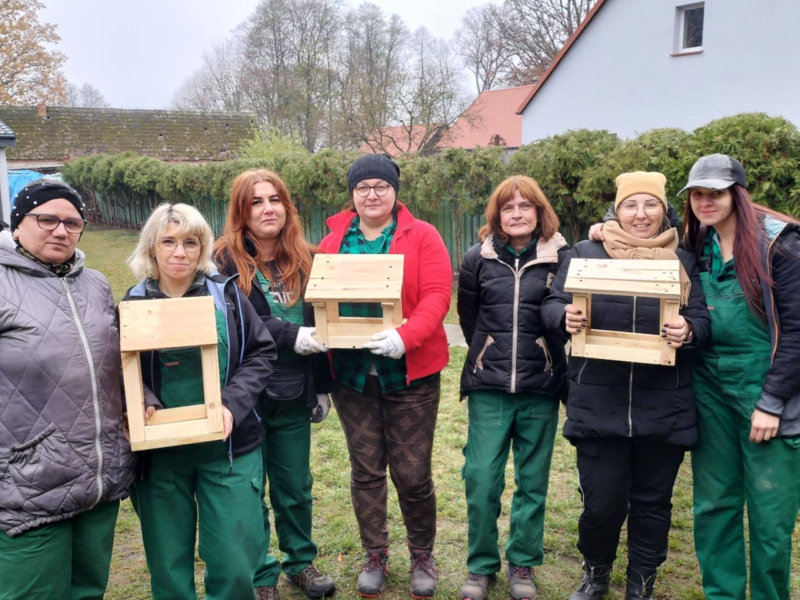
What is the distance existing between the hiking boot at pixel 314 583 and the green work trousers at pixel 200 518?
0.69 m

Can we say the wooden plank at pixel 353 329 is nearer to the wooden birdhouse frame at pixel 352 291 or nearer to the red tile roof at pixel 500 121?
the wooden birdhouse frame at pixel 352 291

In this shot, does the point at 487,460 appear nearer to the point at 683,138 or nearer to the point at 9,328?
the point at 9,328

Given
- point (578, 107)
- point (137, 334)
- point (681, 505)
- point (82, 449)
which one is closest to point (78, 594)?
point (82, 449)

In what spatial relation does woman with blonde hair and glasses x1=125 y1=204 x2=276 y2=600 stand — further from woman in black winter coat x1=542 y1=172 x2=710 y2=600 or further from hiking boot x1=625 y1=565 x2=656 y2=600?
hiking boot x1=625 y1=565 x2=656 y2=600

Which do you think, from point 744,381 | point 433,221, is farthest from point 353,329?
point 433,221

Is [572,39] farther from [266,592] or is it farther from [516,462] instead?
[266,592]

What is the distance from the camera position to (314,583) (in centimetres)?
336

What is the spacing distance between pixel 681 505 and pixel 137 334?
3503 millimetres

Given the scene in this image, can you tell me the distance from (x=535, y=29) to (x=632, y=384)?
33105mm

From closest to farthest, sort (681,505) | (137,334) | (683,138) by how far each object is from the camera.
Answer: (137,334) < (681,505) < (683,138)

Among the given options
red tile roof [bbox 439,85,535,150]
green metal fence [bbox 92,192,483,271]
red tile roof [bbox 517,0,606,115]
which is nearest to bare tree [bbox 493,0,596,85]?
red tile roof [bbox 439,85,535,150]

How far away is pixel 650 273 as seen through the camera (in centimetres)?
272

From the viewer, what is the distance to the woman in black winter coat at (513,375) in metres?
3.14

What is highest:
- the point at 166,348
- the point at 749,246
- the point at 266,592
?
the point at 749,246
